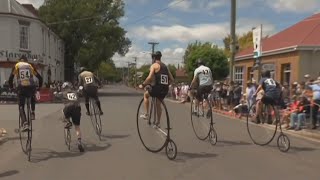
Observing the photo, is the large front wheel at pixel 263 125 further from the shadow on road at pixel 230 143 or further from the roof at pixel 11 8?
the roof at pixel 11 8

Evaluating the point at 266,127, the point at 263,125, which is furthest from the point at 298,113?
the point at 266,127

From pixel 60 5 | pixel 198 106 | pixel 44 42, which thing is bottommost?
pixel 198 106

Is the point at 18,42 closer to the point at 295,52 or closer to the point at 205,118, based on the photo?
the point at 295,52

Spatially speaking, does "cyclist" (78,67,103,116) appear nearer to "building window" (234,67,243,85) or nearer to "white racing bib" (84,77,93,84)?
"white racing bib" (84,77,93,84)

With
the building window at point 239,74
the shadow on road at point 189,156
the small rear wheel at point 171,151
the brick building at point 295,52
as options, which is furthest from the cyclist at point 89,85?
the building window at point 239,74

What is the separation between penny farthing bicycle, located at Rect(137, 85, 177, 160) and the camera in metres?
11.3

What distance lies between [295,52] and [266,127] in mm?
20813

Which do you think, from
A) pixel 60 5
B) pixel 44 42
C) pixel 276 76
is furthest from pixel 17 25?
pixel 276 76

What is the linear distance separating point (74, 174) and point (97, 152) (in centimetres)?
256

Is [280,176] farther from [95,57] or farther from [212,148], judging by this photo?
[95,57]

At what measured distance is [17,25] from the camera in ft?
154

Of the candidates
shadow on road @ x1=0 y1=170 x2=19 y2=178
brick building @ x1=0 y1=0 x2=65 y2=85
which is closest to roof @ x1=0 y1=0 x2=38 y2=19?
brick building @ x1=0 y1=0 x2=65 y2=85

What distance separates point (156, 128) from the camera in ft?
38.2

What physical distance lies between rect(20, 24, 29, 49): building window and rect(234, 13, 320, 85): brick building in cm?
1893
